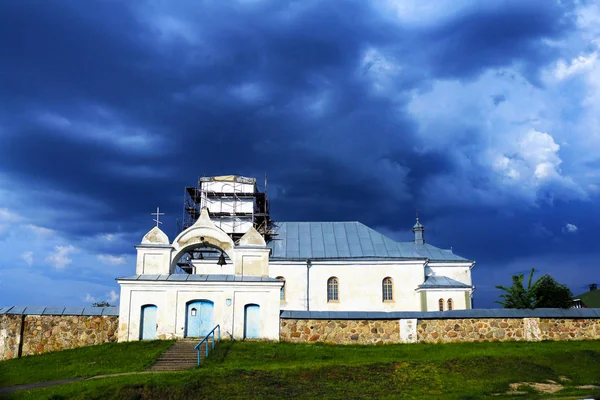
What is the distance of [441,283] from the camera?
31969 millimetres

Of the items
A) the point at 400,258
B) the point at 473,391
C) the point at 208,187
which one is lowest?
the point at 473,391

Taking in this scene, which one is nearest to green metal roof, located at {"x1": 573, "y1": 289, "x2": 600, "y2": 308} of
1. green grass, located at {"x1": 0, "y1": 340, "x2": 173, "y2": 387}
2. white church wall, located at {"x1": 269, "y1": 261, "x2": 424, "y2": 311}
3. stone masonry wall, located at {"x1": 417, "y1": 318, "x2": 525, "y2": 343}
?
white church wall, located at {"x1": 269, "y1": 261, "x2": 424, "y2": 311}

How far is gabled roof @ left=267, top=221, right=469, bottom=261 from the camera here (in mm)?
33594

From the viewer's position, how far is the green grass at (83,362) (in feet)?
55.1

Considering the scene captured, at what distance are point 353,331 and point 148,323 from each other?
8372mm

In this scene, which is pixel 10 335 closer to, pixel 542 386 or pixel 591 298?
pixel 542 386

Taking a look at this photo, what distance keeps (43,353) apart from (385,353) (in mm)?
13345


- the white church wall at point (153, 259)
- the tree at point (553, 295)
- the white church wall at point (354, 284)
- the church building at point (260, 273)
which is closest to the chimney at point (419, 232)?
the church building at point (260, 273)

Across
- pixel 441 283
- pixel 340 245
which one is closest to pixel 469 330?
pixel 441 283

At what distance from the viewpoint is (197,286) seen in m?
23.4

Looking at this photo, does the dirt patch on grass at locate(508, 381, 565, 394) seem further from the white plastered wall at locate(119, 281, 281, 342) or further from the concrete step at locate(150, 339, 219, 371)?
the white plastered wall at locate(119, 281, 281, 342)

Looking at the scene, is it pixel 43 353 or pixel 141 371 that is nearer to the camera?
pixel 141 371

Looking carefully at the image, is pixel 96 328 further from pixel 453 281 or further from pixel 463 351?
pixel 453 281

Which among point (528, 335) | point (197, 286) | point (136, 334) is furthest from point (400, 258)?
point (136, 334)
